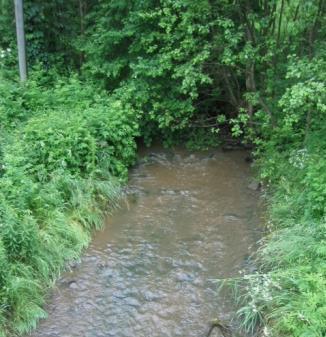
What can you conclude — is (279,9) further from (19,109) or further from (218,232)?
(19,109)

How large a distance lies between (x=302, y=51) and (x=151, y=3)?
101 inches

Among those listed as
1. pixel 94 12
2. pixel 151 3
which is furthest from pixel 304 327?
pixel 94 12

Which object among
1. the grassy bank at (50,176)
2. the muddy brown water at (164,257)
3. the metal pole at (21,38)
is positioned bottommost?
the muddy brown water at (164,257)

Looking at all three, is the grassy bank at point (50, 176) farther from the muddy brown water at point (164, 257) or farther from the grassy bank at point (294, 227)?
the grassy bank at point (294, 227)

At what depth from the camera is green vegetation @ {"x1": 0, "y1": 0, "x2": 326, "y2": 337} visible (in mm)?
5043

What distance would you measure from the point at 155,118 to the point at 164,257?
308cm

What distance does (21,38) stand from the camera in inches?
323

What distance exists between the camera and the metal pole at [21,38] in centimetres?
802

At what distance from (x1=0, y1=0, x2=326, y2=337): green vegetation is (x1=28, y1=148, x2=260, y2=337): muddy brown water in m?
0.26

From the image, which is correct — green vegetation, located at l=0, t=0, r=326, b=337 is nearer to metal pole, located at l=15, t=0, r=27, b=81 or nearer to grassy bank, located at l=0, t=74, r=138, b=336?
grassy bank, located at l=0, t=74, r=138, b=336

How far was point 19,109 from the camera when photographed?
7.93m

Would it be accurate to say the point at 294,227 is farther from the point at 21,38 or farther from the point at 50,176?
the point at 21,38

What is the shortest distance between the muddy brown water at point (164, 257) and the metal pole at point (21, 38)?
2.56 m

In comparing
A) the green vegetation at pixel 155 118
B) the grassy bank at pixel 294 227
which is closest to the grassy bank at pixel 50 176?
the green vegetation at pixel 155 118
